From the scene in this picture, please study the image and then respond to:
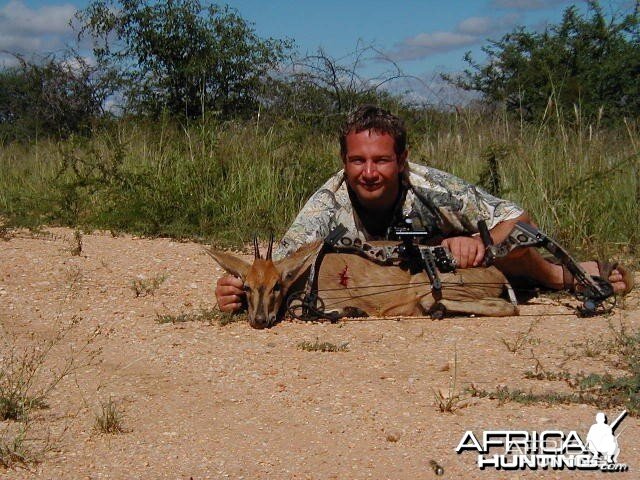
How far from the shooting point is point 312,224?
6.42m

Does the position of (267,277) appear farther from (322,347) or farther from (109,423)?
(109,423)

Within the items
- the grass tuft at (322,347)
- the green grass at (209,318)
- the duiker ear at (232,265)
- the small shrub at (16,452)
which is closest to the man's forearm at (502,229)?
the grass tuft at (322,347)

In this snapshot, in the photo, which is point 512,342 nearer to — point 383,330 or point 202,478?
point 383,330

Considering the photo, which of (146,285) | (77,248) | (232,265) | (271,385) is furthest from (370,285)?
(77,248)

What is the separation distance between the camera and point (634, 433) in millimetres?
3820

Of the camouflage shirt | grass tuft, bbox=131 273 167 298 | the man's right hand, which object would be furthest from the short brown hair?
grass tuft, bbox=131 273 167 298

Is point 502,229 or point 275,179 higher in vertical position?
point 275,179

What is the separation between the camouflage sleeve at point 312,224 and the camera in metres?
6.36

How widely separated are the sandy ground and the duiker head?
0.52 ft

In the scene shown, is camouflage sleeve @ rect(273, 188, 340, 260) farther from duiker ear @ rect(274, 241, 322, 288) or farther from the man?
duiker ear @ rect(274, 241, 322, 288)

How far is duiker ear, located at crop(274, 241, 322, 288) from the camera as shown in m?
6.03

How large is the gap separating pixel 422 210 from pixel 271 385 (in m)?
2.30

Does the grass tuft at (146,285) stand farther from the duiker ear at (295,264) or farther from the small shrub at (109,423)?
the small shrub at (109,423)

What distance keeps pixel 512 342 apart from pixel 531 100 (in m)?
10.3
